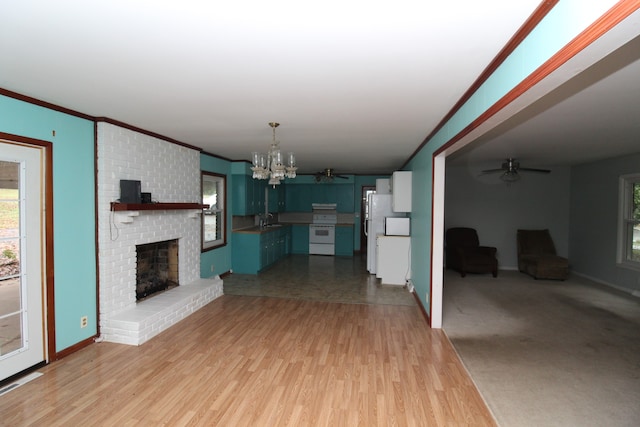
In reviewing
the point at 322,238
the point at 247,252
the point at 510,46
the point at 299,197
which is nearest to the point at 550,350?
the point at 510,46

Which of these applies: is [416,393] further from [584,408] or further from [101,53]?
[101,53]

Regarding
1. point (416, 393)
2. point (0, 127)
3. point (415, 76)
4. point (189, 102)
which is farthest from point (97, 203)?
point (416, 393)

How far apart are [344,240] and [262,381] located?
6.30 m

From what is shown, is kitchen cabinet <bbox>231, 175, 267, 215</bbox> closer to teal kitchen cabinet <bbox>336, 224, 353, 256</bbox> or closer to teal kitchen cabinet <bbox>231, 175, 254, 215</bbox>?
teal kitchen cabinet <bbox>231, 175, 254, 215</bbox>

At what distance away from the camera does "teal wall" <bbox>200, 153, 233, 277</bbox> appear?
5.52 meters

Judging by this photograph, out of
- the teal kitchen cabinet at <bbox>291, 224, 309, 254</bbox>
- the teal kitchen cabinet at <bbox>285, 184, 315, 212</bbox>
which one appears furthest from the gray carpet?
the teal kitchen cabinet at <bbox>285, 184, 315, 212</bbox>

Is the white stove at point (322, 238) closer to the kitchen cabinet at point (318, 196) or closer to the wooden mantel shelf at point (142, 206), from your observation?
the kitchen cabinet at point (318, 196)

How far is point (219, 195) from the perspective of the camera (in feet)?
20.3

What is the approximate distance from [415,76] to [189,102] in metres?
1.86

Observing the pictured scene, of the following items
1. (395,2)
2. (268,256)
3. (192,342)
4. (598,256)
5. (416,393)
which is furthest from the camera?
(268,256)

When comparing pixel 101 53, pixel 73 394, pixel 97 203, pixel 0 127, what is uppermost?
pixel 101 53

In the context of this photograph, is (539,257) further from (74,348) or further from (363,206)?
(74,348)

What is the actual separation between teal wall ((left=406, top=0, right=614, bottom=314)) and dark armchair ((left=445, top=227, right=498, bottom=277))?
240 cm

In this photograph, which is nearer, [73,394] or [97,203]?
[73,394]
